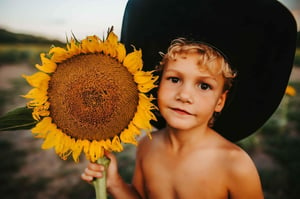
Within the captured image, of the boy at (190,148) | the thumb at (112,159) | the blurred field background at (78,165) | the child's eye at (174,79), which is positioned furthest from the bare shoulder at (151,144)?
the blurred field background at (78,165)

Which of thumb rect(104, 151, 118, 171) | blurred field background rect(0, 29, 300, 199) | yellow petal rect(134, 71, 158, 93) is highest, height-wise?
yellow petal rect(134, 71, 158, 93)

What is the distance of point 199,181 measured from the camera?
132cm

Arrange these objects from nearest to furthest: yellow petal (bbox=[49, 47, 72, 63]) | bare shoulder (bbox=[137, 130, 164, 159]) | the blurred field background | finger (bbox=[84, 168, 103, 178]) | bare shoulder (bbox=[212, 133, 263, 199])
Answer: yellow petal (bbox=[49, 47, 72, 63])
finger (bbox=[84, 168, 103, 178])
bare shoulder (bbox=[212, 133, 263, 199])
bare shoulder (bbox=[137, 130, 164, 159])
the blurred field background

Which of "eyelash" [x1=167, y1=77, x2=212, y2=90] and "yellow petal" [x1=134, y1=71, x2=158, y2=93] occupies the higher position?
"yellow petal" [x1=134, y1=71, x2=158, y2=93]

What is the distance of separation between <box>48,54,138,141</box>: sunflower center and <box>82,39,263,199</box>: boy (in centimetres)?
17

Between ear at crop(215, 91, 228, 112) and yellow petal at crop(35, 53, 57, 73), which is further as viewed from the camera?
ear at crop(215, 91, 228, 112)

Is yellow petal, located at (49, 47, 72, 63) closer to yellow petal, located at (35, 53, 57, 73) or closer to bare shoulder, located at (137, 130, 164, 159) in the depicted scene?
yellow petal, located at (35, 53, 57, 73)

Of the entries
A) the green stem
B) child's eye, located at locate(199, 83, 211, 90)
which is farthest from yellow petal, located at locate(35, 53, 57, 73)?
child's eye, located at locate(199, 83, 211, 90)

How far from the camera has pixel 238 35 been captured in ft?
3.57

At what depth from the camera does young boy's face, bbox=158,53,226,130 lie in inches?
45.5

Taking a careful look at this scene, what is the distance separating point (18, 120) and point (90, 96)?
0.90 ft

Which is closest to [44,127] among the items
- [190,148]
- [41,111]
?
[41,111]

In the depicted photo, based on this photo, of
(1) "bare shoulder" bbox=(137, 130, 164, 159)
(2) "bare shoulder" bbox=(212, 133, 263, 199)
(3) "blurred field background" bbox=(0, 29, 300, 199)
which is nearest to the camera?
(2) "bare shoulder" bbox=(212, 133, 263, 199)

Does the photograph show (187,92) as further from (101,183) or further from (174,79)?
(101,183)
